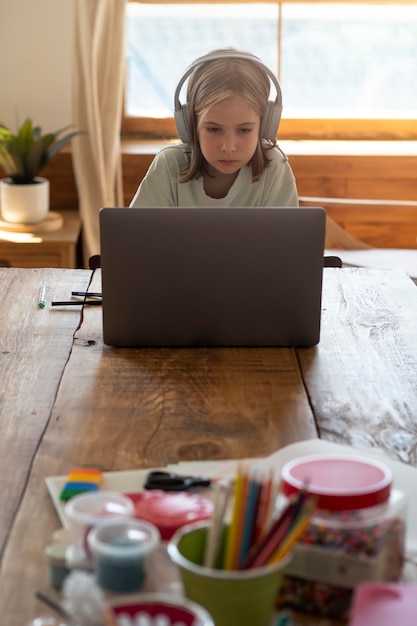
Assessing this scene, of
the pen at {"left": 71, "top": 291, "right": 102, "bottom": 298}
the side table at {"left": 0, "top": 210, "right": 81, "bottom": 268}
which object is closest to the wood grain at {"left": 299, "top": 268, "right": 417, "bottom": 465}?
the pen at {"left": 71, "top": 291, "right": 102, "bottom": 298}

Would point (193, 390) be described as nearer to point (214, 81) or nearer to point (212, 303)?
point (212, 303)

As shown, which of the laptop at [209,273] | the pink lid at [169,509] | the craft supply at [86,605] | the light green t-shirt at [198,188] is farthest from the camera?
the light green t-shirt at [198,188]

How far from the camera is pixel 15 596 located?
794mm

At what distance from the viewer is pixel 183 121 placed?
1972 mm

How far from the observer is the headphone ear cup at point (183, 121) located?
1948 mm

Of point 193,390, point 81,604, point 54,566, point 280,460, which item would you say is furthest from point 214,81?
point 81,604

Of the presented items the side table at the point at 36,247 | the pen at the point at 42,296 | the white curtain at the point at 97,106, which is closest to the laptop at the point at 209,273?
the pen at the point at 42,296

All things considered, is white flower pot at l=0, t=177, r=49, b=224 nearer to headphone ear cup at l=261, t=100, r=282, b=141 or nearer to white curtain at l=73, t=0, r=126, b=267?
white curtain at l=73, t=0, r=126, b=267

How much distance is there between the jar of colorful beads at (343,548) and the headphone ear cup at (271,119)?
1273mm

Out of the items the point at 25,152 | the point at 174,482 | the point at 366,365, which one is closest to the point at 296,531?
the point at 174,482

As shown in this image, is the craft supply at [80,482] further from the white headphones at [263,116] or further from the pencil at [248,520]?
the white headphones at [263,116]

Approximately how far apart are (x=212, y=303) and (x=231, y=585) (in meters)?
0.82

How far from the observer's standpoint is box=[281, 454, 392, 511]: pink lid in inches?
30.9

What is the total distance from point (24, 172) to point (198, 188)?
4.38ft
